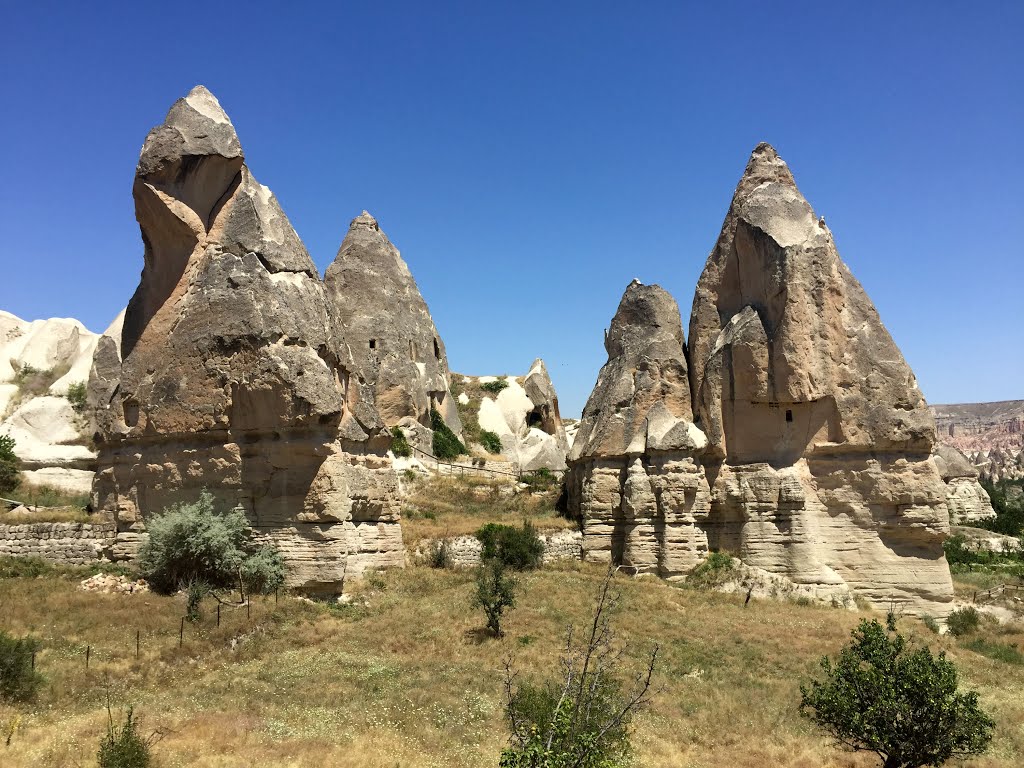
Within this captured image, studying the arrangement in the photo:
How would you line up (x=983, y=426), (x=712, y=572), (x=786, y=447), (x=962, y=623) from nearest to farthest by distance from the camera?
(x=962, y=623) → (x=712, y=572) → (x=786, y=447) → (x=983, y=426)

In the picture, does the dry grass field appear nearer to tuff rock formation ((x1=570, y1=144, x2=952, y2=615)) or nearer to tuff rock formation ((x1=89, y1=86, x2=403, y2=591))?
tuff rock formation ((x1=89, y1=86, x2=403, y2=591))

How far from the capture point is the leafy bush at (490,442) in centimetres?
4162

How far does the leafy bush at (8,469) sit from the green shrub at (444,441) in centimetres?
1598

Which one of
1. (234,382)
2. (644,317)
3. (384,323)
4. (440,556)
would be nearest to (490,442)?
(384,323)

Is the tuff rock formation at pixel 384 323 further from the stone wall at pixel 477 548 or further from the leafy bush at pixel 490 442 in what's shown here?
the stone wall at pixel 477 548

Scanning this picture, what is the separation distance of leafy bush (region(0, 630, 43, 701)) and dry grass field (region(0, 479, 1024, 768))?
242 mm

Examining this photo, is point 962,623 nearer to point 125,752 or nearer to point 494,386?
point 125,752

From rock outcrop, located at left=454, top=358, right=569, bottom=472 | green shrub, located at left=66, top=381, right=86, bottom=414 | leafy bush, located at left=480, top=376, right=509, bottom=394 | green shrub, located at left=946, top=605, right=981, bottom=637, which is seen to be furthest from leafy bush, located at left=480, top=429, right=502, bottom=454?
green shrub, located at left=946, top=605, right=981, bottom=637

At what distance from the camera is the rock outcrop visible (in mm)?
42812

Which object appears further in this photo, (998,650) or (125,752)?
(998,650)

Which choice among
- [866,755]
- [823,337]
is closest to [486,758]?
[866,755]

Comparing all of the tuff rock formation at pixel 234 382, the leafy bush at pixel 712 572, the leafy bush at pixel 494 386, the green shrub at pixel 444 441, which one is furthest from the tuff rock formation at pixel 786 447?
the leafy bush at pixel 494 386

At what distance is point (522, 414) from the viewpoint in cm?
4538

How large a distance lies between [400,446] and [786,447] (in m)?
15.5
